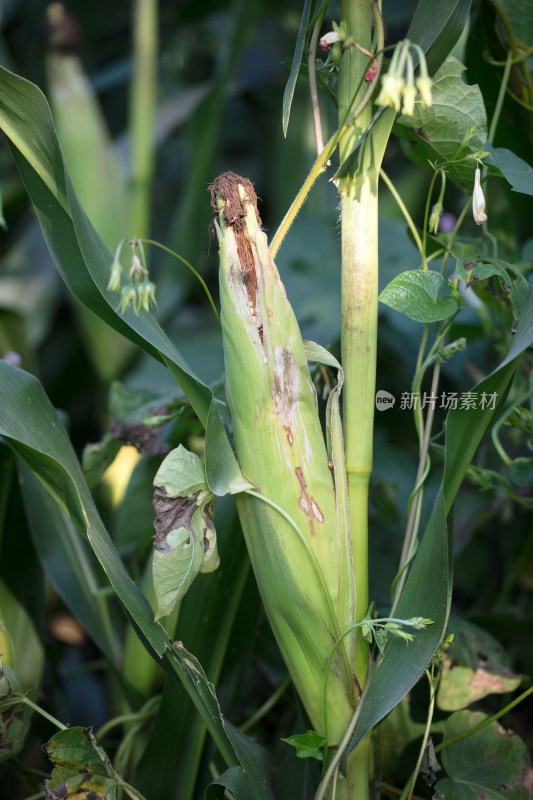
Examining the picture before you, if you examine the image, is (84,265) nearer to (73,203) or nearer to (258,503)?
(73,203)

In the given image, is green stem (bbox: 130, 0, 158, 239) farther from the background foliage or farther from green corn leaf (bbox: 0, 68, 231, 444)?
green corn leaf (bbox: 0, 68, 231, 444)

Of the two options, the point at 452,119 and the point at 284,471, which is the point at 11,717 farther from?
the point at 452,119

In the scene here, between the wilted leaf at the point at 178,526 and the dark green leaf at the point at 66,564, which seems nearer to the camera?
the wilted leaf at the point at 178,526

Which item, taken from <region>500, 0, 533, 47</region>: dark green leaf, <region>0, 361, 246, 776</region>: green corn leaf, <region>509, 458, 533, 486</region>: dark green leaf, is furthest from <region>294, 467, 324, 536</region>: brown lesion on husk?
<region>500, 0, 533, 47</region>: dark green leaf

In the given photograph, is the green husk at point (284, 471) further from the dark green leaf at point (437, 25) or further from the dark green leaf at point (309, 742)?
the dark green leaf at point (437, 25)

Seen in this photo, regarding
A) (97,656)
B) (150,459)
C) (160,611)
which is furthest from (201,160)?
(160,611)

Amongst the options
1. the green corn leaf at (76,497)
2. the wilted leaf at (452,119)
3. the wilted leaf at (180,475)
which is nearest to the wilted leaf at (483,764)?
the green corn leaf at (76,497)
